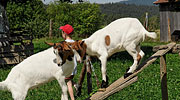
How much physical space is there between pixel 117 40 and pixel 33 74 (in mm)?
1358

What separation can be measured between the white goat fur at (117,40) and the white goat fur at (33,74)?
641 mm

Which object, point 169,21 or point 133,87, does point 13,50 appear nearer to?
point 133,87

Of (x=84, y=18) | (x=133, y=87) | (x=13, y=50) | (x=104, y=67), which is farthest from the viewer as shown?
(x=84, y=18)

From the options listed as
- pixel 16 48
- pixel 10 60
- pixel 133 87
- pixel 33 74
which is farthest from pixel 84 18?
pixel 33 74

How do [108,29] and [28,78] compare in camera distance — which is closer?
[28,78]

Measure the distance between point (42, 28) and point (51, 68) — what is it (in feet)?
97.7

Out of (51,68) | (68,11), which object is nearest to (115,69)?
(51,68)

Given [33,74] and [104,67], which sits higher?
[33,74]

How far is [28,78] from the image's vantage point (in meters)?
2.71

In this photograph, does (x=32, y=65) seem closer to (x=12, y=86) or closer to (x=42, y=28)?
(x=12, y=86)

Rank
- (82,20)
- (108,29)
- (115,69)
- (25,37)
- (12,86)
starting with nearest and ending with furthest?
(12,86) → (108,29) → (115,69) → (25,37) → (82,20)

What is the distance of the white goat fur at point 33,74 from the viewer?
8.87ft

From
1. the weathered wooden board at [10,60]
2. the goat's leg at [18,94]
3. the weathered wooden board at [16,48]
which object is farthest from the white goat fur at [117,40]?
the weathered wooden board at [10,60]

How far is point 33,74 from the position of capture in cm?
273
